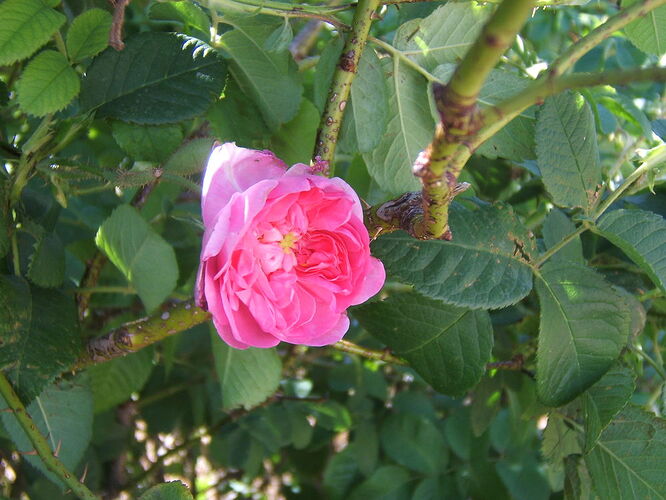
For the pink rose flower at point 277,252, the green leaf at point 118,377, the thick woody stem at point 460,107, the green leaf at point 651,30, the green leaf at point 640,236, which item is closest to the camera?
the thick woody stem at point 460,107

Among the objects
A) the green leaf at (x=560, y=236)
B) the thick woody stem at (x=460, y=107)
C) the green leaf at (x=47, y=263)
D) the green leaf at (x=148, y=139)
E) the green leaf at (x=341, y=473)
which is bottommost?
the green leaf at (x=341, y=473)

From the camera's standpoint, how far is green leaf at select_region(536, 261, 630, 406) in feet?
2.17

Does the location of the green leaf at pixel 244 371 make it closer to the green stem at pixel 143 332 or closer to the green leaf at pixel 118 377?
the green stem at pixel 143 332

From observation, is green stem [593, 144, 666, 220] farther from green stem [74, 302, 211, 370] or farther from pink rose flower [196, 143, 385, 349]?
green stem [74, 302, 211, 370]

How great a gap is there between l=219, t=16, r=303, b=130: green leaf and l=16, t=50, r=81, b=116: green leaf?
0.46 feet

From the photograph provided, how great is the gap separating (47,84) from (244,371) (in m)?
0.33

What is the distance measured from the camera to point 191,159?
0.67 meters

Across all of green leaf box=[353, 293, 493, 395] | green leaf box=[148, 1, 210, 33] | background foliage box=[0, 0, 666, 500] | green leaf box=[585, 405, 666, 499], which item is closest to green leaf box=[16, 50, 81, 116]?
background foliage box=[0, 0, 666, 500]

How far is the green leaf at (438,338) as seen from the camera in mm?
703

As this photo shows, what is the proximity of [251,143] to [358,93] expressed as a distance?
0.13m

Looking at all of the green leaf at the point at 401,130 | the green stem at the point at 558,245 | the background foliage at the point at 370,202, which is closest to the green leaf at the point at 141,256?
the background foliage at the point at 370,202

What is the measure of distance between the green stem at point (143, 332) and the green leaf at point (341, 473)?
20.9 inches

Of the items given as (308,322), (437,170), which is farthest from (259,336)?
(437,170)

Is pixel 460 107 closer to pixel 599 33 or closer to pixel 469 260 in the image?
pixel 599 33
